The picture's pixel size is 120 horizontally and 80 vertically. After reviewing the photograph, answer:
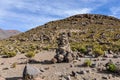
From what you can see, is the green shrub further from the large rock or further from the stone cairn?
the large rock

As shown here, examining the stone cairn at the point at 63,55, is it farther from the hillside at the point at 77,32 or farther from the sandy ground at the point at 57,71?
the hillside at the point at 77,32

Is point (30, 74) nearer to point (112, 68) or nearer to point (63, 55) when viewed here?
point (112, 68)

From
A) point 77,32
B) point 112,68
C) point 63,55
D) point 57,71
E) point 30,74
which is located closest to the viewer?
point 30,74

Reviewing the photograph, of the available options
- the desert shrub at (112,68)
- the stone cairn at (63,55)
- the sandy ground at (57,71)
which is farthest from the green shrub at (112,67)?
the stone cairn at (63,55)

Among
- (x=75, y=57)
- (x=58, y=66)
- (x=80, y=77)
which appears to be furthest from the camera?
(x=75, y=57)

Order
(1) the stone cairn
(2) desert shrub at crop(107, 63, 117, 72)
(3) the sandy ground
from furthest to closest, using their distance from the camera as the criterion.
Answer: (1) the stone cairn
(2) desert shrub at crop(107, 63, 117, 72)
(3) the sandy ground

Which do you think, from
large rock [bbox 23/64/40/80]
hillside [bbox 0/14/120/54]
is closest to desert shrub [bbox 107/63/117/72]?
large rock [bbox 23/64/40/80]

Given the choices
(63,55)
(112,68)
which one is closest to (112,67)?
(112,68)

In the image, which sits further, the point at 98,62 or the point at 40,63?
the point at 40,63

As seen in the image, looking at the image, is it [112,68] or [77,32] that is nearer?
[112,68]

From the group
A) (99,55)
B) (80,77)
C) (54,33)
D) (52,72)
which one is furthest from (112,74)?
(54,33)

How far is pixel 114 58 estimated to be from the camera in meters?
31.8

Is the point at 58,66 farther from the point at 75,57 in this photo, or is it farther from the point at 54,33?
the point at 54,33

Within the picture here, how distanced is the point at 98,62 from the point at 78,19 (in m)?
65.3
